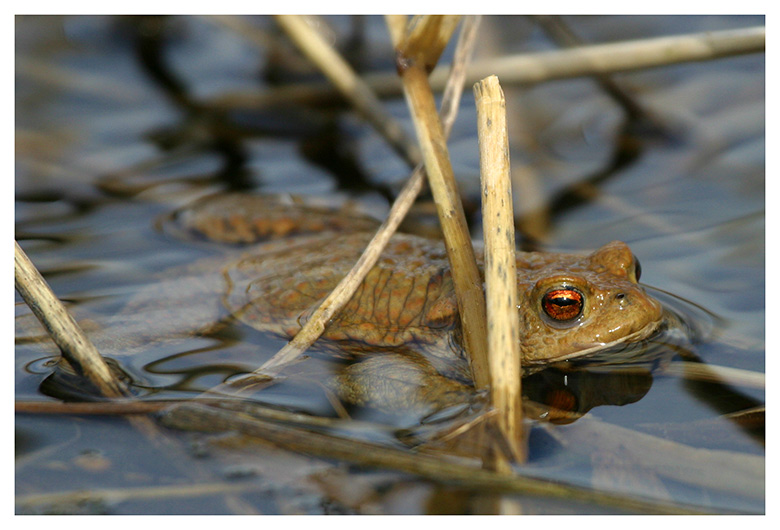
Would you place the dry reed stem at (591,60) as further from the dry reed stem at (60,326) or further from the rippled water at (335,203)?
the dry reed stem at (60,326)

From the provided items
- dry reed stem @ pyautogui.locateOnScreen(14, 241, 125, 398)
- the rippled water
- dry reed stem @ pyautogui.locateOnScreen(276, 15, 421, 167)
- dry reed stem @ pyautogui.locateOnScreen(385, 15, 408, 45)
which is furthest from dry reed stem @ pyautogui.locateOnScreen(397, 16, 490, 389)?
dry reed stem @ pyautogui.locateOnScreen(14, 241, 125, 398)

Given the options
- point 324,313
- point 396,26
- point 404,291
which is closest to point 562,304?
point 404,291

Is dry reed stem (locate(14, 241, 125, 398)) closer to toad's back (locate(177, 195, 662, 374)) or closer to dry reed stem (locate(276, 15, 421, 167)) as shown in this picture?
toad's back (locate(177, 195, 662, 374))

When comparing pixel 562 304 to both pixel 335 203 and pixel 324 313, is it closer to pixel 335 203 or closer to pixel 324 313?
pixel 324 313
